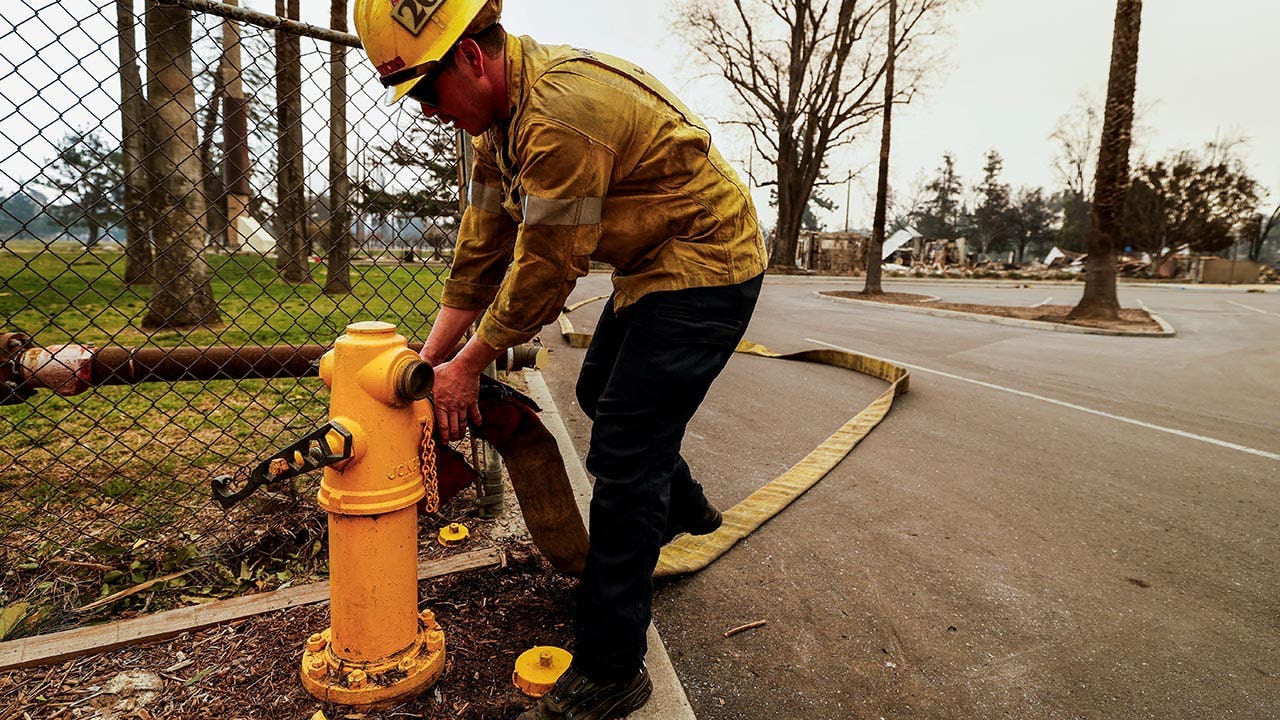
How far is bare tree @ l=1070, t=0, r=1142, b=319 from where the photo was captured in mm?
11368

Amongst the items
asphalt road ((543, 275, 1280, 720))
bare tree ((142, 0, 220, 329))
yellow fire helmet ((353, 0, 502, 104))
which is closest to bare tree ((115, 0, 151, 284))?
bare tree ((142, 0, 220, 329))

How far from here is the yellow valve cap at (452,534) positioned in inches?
105

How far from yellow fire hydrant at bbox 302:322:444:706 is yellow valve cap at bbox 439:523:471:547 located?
2.72 ft

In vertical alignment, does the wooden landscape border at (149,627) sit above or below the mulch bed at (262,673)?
above

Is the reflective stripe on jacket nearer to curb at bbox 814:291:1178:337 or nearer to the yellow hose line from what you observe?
the yellow hose line

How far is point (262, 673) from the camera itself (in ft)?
6.18

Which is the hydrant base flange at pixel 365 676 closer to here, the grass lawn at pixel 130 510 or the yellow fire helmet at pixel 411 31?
the grass lawn at pixel 130 510

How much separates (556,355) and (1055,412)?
15.4 ft

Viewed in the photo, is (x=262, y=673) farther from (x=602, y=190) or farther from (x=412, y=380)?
(x=602, y=190)

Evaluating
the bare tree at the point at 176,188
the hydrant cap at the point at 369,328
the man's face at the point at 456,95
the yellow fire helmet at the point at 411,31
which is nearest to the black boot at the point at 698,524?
the hydrant cap at the point at 369,328

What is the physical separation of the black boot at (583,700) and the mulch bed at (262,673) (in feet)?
0.34

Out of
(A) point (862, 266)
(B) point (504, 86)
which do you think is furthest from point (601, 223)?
(A) point (862, 266)

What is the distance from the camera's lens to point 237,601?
216 centimetres

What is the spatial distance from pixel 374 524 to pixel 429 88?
3.55ft
